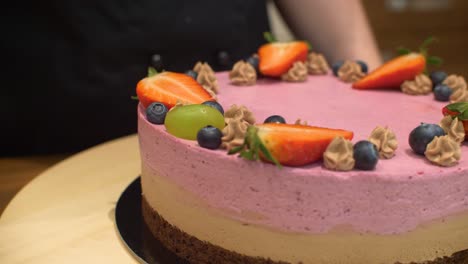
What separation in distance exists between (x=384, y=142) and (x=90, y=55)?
1169 millimetres

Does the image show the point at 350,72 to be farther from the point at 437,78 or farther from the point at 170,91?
the point at 170,91

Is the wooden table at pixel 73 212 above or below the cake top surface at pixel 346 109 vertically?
below

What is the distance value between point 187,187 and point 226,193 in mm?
114

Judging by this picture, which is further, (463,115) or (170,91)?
(170,91)

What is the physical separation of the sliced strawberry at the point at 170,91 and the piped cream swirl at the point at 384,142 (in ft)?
1.42

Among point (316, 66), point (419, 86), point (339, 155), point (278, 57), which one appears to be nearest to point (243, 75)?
point (278, 57)

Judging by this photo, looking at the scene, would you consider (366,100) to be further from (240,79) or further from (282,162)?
(282,162)

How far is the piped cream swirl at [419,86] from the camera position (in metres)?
1.87

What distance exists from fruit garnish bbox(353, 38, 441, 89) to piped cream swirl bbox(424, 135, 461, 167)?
62cm

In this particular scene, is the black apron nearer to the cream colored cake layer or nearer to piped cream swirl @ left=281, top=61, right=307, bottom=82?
piped cream swirl @ left=281, top=61, right=307, bottom=82

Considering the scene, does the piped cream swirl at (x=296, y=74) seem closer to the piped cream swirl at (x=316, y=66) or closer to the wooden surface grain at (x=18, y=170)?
the piped cream swirl at (x=316, y=66)

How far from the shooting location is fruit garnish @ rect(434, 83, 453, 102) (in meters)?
1.80

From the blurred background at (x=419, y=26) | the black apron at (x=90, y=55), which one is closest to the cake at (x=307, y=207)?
the black apron at (x=90, y=55)

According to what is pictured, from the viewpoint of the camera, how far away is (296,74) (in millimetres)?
1965
